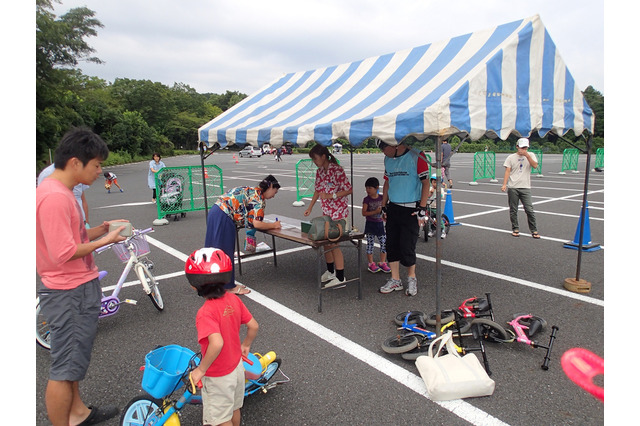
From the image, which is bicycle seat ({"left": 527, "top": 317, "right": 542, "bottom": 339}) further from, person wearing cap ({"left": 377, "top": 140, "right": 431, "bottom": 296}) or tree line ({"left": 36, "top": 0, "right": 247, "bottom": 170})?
tree line ({"left": 36, "top": 0, "right": 247, "bottom": 170})

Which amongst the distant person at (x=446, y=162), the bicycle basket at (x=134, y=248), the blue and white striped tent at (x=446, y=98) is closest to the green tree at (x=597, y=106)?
the distant person at (x=446, y=162)

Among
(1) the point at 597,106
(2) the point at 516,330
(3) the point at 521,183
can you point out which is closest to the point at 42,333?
(2) the point at 516,330

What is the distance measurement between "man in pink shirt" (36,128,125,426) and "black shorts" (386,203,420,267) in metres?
3.19

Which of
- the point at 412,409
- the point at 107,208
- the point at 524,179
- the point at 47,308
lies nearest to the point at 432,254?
the point at 524,179

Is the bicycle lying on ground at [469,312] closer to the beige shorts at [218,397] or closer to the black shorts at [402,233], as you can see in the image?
the black shorts at [402,233]

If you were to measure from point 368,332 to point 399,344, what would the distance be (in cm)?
47

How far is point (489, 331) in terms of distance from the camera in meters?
3.69

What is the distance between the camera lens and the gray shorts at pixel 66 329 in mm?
2377

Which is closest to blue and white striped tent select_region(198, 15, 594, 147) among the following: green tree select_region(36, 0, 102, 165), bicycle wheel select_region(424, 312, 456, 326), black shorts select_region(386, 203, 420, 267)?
black shorts select_region(386, 203, 420, 267)

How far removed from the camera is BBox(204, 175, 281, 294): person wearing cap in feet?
14.1

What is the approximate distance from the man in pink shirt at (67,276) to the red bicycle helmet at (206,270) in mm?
690

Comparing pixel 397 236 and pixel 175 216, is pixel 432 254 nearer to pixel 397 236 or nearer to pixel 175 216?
pixel 397 236

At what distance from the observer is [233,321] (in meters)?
2.29

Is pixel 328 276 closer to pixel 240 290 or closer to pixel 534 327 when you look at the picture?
pixel 240 290
